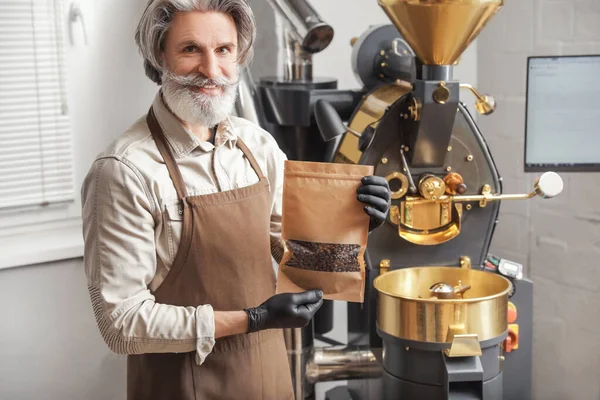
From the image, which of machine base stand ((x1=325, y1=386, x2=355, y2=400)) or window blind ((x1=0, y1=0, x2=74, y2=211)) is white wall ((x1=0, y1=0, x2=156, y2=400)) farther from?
machine base stand ((x1=325, y1=386, x2=355, y2=400))

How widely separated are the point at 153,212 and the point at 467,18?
0.71 metres

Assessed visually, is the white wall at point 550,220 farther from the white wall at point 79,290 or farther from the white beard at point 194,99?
the white beard at point 194,99

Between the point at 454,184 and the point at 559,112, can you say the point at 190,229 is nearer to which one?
the point at 454,184

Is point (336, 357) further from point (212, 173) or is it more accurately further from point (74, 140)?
point (74, 140)

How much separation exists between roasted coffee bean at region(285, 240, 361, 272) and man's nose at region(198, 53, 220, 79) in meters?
0.31

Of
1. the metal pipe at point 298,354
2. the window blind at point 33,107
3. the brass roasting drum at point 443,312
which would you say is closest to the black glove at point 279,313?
the brass roasting drum at point 443,312

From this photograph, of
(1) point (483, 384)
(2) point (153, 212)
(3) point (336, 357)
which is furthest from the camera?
(3) point (336, 357)

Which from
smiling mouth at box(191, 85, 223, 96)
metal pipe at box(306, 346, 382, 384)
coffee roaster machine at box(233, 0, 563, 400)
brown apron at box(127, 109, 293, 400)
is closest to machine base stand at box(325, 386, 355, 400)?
coffee roaster machine at box(233, 0, 563, 400)

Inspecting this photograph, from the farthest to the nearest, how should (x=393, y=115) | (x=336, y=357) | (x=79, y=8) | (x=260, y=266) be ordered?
1. (x=79, y=8)
2. (x=336, y=357)
3. (x=393, y=115)
4. (x=260, y=266)

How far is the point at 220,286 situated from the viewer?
133 cm

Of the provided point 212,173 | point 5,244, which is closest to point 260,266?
point 212,173

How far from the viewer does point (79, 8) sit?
1964mm

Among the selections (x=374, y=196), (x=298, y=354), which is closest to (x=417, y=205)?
(x=374, y=196)

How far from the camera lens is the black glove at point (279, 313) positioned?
50.0 inches
